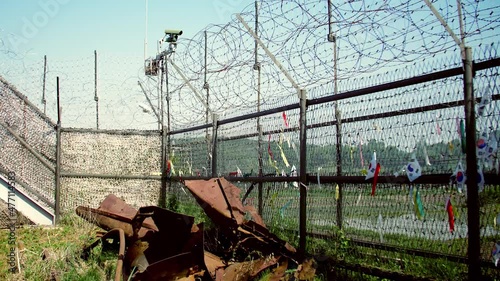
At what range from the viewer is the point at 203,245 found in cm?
461

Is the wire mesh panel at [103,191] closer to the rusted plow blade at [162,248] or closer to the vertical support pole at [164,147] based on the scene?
the vertical support pole at [164,147]

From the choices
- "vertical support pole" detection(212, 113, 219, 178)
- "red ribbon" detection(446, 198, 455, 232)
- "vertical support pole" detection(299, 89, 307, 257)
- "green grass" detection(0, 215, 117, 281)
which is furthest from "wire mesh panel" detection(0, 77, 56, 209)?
"red ribbon" detection(446, 198, 455, 232)

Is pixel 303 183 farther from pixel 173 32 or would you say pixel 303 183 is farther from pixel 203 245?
pixel 173 32

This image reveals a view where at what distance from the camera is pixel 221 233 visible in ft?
17.9

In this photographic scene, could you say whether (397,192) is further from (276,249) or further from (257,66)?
(257,66)

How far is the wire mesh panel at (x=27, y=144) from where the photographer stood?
31.5 feet

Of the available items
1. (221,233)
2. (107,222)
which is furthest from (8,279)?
(221,233)

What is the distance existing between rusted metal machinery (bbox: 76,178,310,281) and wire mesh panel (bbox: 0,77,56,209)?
516 cm

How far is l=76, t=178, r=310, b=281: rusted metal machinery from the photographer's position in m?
4.60

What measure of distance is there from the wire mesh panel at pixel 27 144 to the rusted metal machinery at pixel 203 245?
5.16 m

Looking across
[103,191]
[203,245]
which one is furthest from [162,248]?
[103,191]

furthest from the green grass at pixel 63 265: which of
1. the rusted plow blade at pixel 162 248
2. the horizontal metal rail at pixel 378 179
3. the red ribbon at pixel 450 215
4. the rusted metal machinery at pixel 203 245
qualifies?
the red ribbon at pixel 450 215

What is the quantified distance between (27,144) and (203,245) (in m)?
6.50

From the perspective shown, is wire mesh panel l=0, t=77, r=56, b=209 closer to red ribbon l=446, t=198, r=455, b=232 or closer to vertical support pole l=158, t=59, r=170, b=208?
vertical support pole l=158, t=59, r=170, b=208
